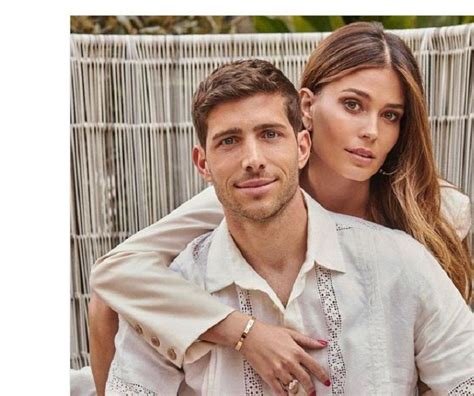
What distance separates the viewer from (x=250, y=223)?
45.3 inches

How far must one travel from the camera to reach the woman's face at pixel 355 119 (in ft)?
3.80

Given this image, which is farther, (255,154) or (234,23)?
(234,23)

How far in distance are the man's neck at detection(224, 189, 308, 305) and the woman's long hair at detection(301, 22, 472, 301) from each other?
4.5 inches

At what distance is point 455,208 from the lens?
47.7 inches

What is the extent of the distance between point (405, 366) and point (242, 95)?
0.43m

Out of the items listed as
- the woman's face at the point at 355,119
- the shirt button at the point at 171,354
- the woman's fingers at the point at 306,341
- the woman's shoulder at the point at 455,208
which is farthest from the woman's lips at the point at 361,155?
the shirt button at the point at 171,354

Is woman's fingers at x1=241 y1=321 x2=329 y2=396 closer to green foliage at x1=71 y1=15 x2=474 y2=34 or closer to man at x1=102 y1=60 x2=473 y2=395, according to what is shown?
man at x1=102 y1=60 x2=473 y2=395

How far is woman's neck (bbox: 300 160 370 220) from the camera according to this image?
3.85 feet

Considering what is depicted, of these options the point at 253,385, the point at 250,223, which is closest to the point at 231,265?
the point at 250,223

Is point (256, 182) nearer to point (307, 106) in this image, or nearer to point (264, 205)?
point (264, 205)

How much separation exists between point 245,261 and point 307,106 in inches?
9.2

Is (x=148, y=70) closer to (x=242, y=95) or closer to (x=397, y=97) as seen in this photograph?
(x=242, y=95)

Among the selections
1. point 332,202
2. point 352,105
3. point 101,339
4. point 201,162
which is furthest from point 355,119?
point 101,339

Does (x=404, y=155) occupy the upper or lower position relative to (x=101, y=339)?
upper
